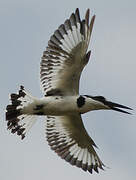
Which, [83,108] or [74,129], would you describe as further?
[74,129]

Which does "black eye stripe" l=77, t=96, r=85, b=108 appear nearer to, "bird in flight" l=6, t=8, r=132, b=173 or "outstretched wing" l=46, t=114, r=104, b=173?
"bird in flight" l=6, t=8, r=132, b=173

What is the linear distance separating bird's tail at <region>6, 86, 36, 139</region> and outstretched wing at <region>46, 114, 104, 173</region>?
72 cm

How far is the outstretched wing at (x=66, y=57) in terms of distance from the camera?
44.8 ft

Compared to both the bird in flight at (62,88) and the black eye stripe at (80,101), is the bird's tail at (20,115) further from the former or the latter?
the black eye stripe at (80,101)

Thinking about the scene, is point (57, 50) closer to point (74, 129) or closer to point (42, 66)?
point (42, 66)

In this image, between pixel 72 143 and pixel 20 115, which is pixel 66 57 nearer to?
pixel 20 115

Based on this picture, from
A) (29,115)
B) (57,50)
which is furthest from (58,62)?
(29,115)

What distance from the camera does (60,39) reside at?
544 inches

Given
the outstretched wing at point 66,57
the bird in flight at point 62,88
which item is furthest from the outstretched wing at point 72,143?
the outstretched wing at point 66,57

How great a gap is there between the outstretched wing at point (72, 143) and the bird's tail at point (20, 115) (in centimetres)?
72

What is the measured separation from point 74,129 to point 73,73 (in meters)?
1.35

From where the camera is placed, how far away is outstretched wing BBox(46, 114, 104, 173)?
1456 cm

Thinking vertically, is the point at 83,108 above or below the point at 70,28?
Result: below

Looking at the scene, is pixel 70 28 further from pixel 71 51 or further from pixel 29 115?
→ pixel 29 115
